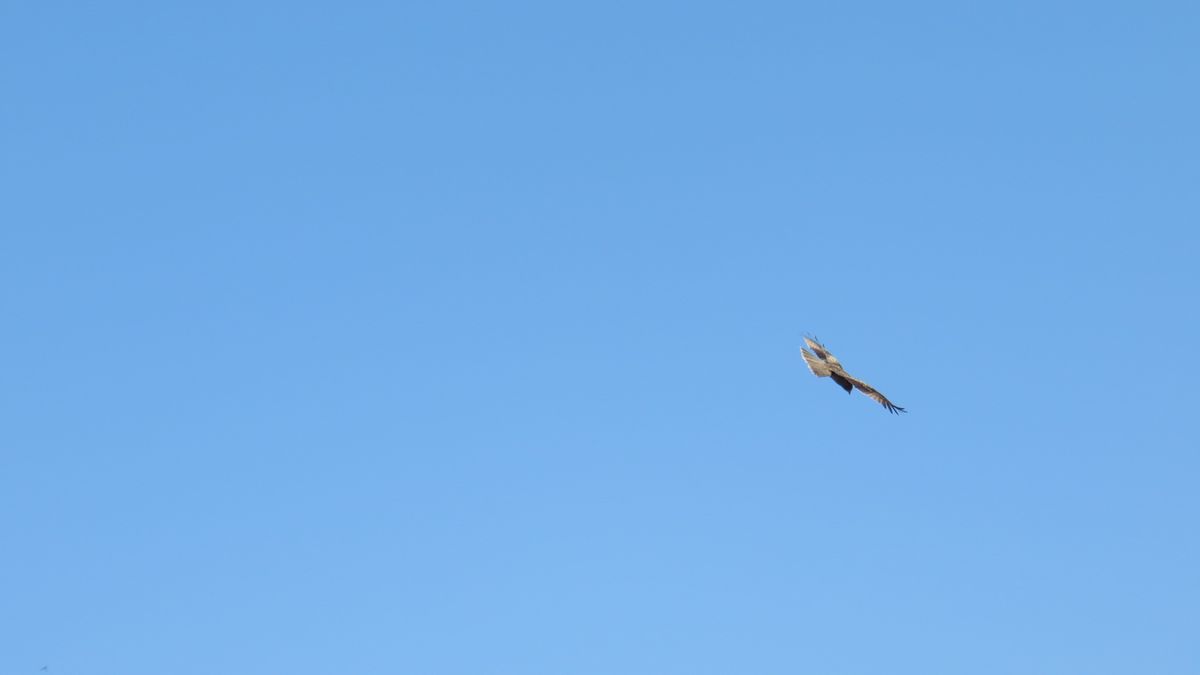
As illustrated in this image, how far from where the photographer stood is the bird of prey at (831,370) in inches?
4695

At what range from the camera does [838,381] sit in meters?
122

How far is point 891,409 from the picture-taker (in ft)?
374

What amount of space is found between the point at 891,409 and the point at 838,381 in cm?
870

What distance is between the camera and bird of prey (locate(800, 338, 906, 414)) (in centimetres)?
11924

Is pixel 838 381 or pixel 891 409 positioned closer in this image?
pixel 891 409

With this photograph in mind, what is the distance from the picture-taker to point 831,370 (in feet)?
405
